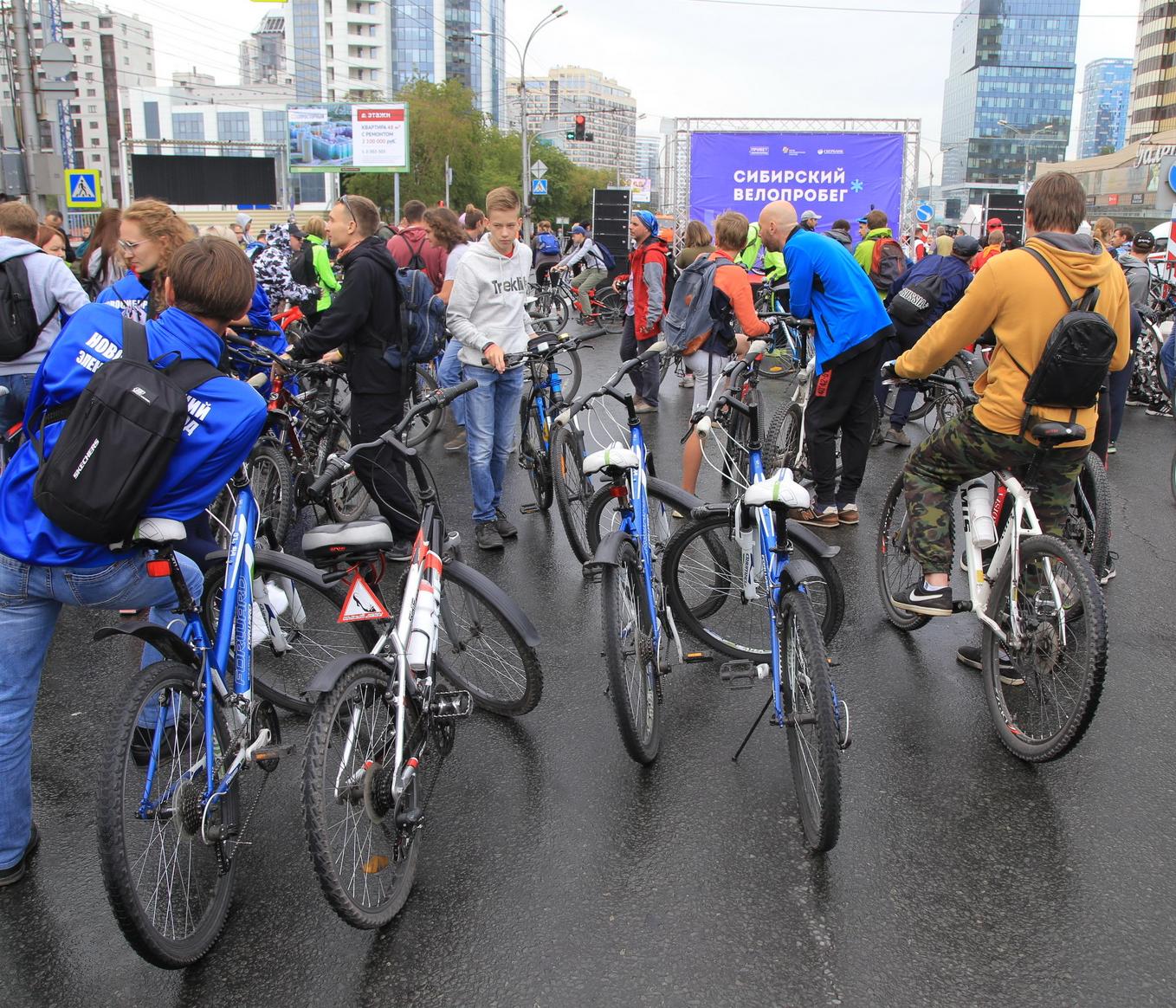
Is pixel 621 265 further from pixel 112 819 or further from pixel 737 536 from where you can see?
pixel 112 819

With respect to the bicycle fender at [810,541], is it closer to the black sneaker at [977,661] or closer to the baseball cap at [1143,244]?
the black sneaker at [977,661]

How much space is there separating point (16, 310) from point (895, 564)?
4.50 meters

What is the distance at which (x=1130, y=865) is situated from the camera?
10.4 feet

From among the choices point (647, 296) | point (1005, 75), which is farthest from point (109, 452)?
point (1005, 75)

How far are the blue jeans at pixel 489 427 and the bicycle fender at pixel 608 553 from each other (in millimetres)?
2582

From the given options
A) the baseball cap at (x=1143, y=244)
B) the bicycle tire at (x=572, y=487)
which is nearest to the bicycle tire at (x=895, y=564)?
the bicycle tire at (x=572, y=487)

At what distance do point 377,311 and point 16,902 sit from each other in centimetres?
366

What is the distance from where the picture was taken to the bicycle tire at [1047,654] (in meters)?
3.43

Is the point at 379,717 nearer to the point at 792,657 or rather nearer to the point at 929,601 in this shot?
the point at 792,657

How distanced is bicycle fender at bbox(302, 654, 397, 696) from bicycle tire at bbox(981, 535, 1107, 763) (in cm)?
233

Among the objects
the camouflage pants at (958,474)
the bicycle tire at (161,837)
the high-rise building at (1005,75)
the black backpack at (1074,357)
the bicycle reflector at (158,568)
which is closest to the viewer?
the bicycle tire at (161,837)

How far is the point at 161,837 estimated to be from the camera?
8.94 feet

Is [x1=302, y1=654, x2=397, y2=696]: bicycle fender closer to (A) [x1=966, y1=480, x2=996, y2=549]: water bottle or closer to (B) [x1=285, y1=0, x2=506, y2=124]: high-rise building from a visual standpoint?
(A) [x1=966, y1=480, x2=996, y2=549]: water bottle

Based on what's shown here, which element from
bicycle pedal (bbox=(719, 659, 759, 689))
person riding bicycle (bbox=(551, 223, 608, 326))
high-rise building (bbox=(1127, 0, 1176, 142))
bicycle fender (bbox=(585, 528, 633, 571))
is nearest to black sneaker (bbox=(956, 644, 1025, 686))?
bicycle pedal (bbox=(719, 659, 759, 689))
